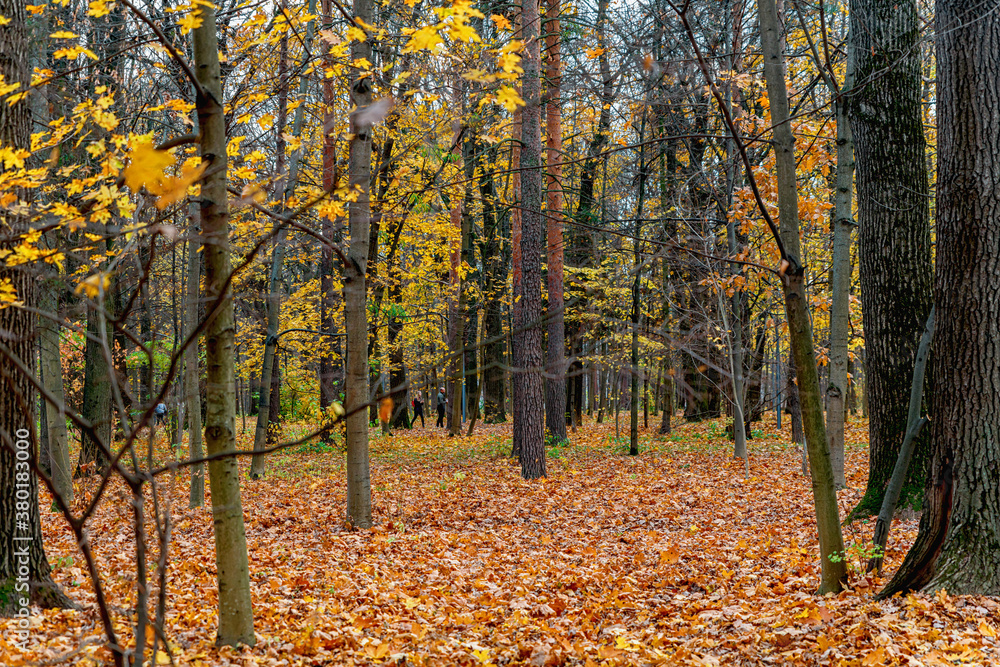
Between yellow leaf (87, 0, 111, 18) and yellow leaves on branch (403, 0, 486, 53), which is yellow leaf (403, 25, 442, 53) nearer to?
yellow leaves on branch (403, 0, 486, 53)

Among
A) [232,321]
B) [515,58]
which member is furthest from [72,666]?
[515,58]

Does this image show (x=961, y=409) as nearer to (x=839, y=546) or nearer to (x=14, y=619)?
(x=839, y=546)

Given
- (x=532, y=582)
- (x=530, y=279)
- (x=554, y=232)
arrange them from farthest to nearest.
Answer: (x=554, y=232), (x=530, y=279), (x=532, y=582)

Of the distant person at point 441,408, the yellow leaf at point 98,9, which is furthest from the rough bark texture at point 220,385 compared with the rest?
the distant person at point 441,408

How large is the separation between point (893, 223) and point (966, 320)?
2.66 meters

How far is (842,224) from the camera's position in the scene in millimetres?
7270

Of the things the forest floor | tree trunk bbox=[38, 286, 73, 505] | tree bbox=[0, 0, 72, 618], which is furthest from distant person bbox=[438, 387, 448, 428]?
tree bbox=[0, 0, 72, 618]

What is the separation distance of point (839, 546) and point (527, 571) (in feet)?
8.88

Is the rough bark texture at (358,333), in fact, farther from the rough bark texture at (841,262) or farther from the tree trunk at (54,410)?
the rough bark texture at (841,262)

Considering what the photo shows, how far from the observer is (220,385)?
3680mm

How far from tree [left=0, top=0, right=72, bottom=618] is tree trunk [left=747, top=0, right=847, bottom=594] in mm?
4809

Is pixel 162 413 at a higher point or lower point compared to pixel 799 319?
lower

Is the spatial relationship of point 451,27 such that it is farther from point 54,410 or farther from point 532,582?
point 54,410

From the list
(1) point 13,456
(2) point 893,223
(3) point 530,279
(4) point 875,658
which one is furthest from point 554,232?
(4) point 875,658
